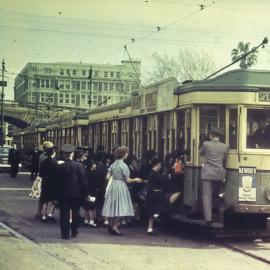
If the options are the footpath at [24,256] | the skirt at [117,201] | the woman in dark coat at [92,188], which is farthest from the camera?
the woman in dark coat at [92,188]

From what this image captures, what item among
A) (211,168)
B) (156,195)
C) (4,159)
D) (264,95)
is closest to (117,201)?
(156,195)

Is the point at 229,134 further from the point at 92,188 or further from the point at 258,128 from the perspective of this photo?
the point at 92,188

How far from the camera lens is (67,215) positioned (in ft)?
39.1

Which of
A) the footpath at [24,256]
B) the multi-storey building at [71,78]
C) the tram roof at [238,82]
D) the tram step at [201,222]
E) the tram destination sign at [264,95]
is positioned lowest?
the footpath at [24,256]

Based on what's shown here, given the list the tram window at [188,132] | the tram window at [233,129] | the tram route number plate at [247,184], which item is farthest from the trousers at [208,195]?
the tram window at [188,132]

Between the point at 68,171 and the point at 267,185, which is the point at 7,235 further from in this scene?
the point at 267,185

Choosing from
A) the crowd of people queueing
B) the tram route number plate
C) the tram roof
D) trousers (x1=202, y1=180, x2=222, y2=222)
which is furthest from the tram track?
the tram roof

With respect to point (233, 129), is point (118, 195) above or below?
below

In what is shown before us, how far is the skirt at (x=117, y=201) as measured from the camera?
12.5 m

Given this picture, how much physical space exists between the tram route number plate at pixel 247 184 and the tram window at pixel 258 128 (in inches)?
18.4

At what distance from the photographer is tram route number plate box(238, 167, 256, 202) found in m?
11.7

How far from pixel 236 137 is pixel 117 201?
7.74ft

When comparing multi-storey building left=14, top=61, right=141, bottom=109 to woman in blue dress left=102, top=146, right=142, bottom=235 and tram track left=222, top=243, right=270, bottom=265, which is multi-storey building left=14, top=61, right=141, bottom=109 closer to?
woman in blue dress left=102, top=146, right=142, bottom=235

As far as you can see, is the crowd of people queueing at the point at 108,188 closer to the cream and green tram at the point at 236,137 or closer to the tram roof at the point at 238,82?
the cream and green tram at the point at 236,137
